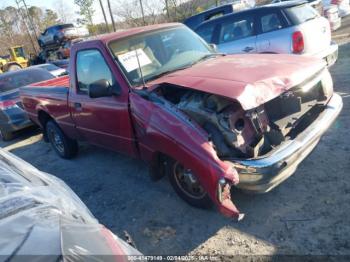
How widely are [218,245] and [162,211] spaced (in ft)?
2.91

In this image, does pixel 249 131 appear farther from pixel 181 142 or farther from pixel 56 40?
pixel 56 40

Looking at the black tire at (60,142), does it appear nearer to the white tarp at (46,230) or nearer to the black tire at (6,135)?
the black tire at (6,135)

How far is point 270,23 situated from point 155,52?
3.70 m

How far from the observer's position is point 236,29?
7645 millimetres

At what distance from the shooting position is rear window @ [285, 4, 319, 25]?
21.7 ft

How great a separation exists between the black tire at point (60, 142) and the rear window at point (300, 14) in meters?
4.81

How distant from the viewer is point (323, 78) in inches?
155

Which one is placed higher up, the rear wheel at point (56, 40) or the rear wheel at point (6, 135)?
the rear wheel at point (56, 40)

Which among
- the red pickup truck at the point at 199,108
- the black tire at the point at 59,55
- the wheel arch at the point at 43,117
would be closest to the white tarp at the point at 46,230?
the red pickup truck at the point at 199,108

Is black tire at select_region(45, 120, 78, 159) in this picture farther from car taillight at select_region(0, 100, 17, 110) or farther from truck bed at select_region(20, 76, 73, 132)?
car taillight at select_region(0, 100, 17, 110)

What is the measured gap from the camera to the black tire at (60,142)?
5949 mm

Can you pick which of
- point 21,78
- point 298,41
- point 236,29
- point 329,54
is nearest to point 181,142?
point 298,41

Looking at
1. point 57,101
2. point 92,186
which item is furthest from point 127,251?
point 57,101

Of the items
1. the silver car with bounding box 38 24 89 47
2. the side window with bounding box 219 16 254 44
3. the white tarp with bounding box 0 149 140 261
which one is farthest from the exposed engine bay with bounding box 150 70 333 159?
the silver car with bounding box 38 24 89 47
